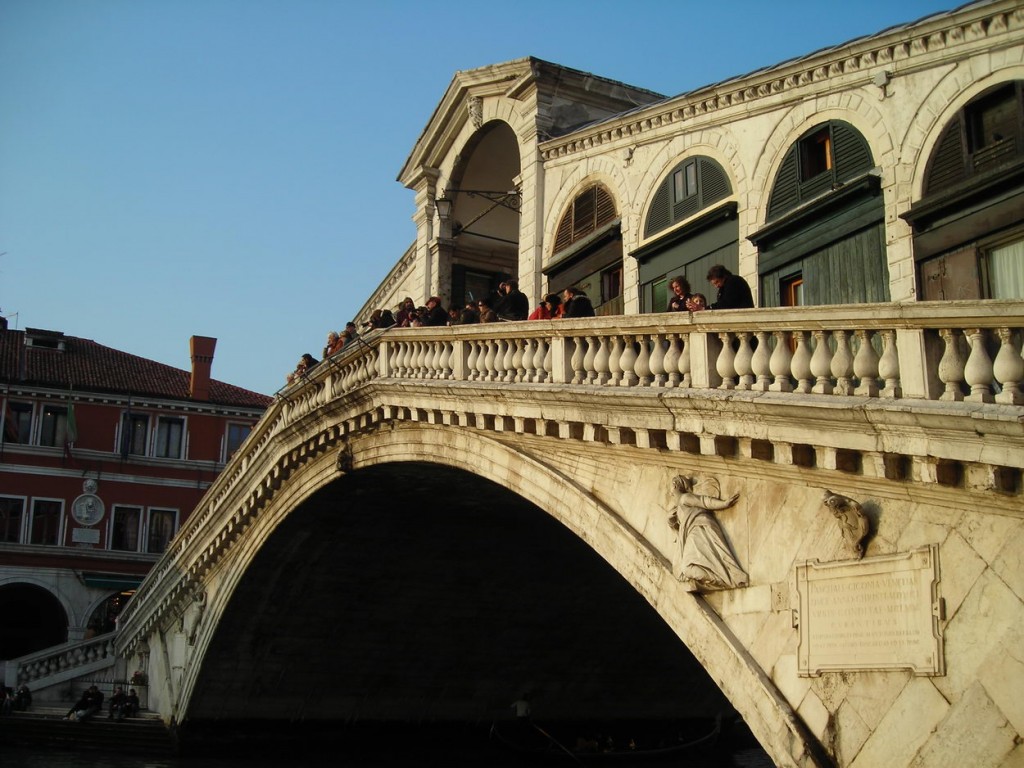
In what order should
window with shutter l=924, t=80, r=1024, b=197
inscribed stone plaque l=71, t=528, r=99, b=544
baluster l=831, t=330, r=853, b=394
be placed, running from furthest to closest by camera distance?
inscribed stone plaque l=71, t=528, r=99, b=544, window with shutter l=924, t=80, r=1024, b=197, baluster l=831, t=330, r=853, b=394

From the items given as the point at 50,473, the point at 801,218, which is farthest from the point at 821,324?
the point at 50,473

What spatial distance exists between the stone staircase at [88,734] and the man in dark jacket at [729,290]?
60.7ft

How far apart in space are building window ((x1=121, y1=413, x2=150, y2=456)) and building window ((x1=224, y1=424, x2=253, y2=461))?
2.28 meters

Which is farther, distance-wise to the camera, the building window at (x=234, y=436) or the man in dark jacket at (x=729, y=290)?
the building window at (x=234, y=436)

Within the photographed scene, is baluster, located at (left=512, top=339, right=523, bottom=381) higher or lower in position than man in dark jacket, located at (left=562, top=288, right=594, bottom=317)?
lower

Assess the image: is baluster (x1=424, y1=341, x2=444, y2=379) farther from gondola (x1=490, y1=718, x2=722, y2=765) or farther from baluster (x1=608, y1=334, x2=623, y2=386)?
gondola (x1=490, y1=718, x2=722, y2=765)

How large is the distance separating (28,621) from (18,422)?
5416mm

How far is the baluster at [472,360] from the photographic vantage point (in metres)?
12.5

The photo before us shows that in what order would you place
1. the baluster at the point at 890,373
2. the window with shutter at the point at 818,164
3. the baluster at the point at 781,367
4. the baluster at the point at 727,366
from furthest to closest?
the window with shutter at the point at 818,164
the baluster at the point at 727,366
the baluster at the point at 781,367
the baluster at the point at 890,373

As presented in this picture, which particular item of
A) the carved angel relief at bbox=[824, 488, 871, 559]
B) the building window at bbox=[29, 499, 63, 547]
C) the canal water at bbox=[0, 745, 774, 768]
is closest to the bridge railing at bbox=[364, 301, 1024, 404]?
the carved angel relief at bbox=[824, 488, 871, 559]

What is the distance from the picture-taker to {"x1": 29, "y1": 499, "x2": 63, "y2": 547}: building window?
30750 millimetres

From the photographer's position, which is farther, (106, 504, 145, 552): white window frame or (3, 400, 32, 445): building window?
(106, 504, 145, 552): white window frame

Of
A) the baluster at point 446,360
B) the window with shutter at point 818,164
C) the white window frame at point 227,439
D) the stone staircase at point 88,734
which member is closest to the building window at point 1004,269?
the window with shutter at point 818,164

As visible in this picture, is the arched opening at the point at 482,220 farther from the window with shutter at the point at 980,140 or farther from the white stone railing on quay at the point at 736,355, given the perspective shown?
the window with shutter at the point at 980,140
